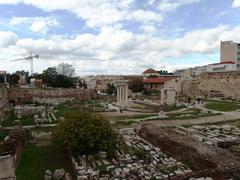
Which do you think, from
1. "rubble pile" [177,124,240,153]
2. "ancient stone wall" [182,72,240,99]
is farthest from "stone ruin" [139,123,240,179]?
"ancient stone wall" [182,72,240,99]

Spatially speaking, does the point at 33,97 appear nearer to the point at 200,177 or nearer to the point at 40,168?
the point at 40,168

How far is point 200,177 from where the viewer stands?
13508 millimetres

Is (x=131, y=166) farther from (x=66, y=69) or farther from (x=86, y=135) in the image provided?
(x=66, y=69)

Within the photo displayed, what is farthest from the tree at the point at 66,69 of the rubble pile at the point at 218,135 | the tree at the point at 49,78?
the rubble pile at the point at 218,135

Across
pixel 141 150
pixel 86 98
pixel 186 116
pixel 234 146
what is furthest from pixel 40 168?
pixel 86 98

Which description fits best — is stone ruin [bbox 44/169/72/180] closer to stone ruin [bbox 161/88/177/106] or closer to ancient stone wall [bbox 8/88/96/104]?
stone ruin [bbox 161/88/177/106]

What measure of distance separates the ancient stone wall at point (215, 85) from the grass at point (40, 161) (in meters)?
48.4

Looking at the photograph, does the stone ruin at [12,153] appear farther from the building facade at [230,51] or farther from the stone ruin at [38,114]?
the building facade at [230,51]

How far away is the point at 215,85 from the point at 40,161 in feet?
186

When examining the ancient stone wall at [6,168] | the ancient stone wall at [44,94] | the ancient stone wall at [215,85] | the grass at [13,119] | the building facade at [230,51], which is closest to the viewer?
the ancient stone wall at [6,168]

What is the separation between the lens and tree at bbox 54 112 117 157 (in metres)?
17.4

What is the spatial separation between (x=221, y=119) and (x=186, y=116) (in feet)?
12.1

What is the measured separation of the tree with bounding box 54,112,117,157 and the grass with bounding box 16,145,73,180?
41.3 inches

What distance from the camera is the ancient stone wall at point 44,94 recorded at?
49.8 metres
